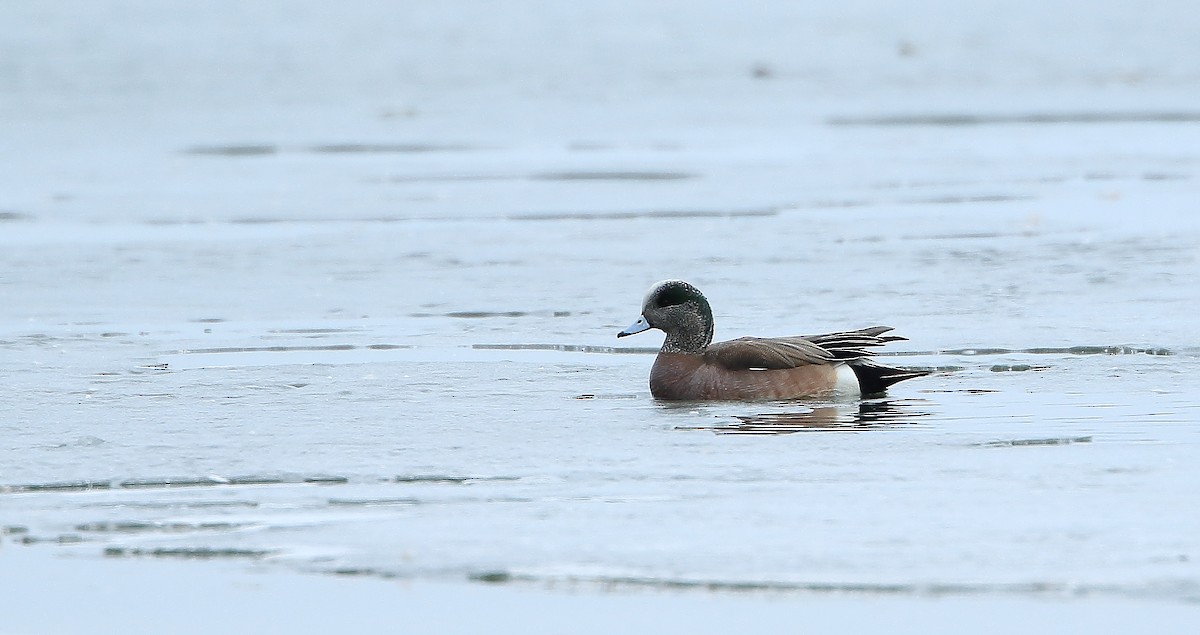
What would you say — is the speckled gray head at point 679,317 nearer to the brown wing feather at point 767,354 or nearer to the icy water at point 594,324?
the brown wing feather at point 767,354

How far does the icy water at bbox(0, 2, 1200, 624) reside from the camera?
18.0ft

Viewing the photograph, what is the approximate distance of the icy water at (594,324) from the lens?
5496 millimetres

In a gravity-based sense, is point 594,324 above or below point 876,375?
above

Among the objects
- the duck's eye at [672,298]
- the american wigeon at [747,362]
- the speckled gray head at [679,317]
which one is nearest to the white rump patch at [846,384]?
the american wigeon at [747,362]

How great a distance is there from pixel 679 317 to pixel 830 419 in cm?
93

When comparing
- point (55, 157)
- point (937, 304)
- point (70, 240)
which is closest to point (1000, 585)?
point (937, 304)

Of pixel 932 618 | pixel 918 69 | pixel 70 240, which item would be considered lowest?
pixel 932 618

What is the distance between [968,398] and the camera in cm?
759

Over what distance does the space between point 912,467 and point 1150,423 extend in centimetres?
113

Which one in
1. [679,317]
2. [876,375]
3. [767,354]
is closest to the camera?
[767,354]

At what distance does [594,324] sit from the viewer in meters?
9.55

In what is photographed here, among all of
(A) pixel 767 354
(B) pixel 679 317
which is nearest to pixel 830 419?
(A) pixel 767 354

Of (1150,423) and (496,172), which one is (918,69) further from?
(1150,423)

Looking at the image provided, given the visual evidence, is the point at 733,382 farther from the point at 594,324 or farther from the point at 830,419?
the point at 594,324
